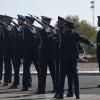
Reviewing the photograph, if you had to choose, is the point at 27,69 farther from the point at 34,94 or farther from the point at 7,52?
the point at 7,52

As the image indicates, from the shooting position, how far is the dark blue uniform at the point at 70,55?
13117mm

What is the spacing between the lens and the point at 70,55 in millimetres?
13148

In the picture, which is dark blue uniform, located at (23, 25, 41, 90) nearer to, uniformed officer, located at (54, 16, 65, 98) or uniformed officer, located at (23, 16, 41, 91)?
uniformed officer, located at (23, 16, 41, 91)

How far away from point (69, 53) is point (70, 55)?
0.05m

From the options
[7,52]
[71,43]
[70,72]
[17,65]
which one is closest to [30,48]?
[17,65]

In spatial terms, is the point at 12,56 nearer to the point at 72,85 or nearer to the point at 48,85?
the point at 48,85

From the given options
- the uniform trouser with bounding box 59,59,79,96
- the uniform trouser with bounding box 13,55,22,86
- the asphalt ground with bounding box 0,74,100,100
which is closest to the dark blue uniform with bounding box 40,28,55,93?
the asphalt ground with bounding box 0,74,100,100

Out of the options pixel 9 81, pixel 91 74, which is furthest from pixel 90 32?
pixel 9 81

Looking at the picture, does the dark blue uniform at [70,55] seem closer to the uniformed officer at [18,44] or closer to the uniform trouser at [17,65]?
the uniformed officer at [18,44]

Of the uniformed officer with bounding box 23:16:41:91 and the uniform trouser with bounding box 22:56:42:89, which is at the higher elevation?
the uniformed officer with bounding box 23:16:41:91

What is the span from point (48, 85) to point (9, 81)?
1.18 metres

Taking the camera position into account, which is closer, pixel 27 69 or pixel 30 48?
pixel 30 48

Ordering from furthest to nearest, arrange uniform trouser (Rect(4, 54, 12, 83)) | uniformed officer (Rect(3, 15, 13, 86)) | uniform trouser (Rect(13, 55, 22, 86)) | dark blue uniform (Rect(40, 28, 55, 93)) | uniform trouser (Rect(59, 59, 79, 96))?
uniform trouser (Rect(4, 54, 12, 83)) → uniformed officer (Rect(3, 15, 13, 86)) → uniform trouser (Rect(13, 55, 22, 86)) → dark blue uniform (Rect(40, 28, 55, 93)) → uniform trouser (Rect(59, 59, 79, 96))

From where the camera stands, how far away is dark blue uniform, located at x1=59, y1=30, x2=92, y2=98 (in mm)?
13117
